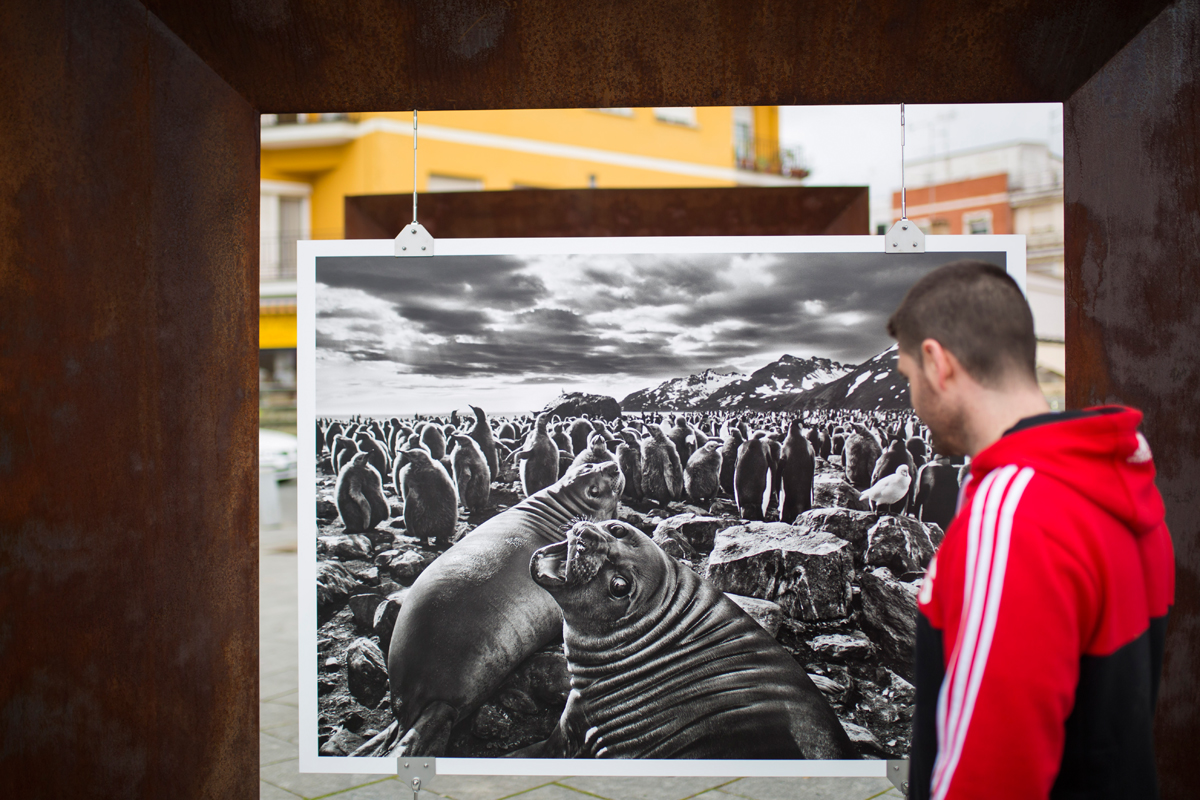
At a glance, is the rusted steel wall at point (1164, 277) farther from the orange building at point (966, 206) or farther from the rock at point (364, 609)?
the orange building at point (966, 206)

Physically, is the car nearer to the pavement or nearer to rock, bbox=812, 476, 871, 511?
the pavement

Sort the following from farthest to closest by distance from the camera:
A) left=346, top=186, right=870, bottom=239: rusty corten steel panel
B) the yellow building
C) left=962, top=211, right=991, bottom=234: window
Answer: left=962, top=211, right=991, bottom=234: window, the yellow building, left=346, top=186, right=870, bottom=239: rusty corten steel panel

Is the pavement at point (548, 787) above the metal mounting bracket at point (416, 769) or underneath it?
underneath

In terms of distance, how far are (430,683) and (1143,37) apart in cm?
231

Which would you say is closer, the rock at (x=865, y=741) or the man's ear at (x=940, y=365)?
the man's ear at (x=940, y=365)

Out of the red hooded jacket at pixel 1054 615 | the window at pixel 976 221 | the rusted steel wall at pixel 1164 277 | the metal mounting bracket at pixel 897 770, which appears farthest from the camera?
the window at pixel 976 221

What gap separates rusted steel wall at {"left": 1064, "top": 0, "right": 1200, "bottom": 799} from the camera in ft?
6.72

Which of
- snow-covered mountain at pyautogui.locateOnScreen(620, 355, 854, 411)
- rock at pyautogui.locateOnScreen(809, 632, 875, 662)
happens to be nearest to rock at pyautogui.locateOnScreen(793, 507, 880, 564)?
rock at pyautogui.locateOnScreen(809, 632, 875, 662)

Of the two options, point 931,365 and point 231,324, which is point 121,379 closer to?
point 231,324

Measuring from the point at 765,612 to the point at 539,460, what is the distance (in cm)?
71

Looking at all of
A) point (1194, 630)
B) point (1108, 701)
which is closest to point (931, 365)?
point (1108, 701)

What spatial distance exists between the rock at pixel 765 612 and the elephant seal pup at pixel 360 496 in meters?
0.95

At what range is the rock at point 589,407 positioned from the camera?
2.43 m

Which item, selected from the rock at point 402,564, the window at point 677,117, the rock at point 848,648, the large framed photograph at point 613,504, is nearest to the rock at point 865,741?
the large framed photograph at point 613,504
